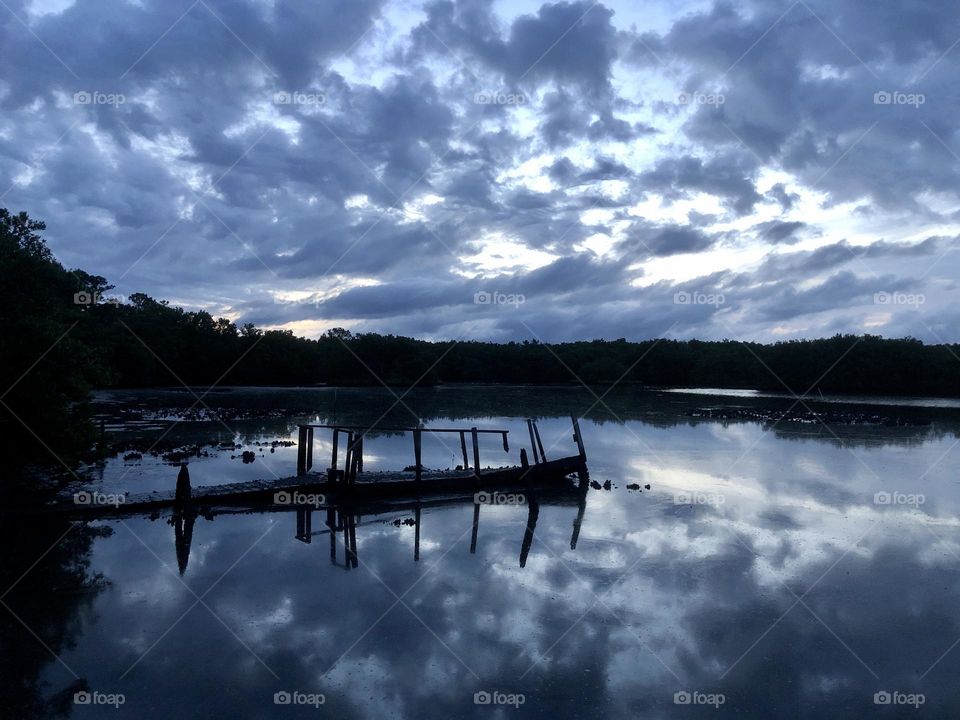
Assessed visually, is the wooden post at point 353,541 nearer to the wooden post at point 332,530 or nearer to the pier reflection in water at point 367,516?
the pier reflection in water at point 367,516

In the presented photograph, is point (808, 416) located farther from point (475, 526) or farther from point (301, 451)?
point (475, 526)

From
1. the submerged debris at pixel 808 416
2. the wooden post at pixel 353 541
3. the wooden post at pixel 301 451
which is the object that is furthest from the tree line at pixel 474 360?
the submerged debris at pixel 808 416

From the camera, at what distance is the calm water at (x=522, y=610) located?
9.05 m

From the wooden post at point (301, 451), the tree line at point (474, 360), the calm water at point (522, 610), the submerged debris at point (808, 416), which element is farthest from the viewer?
the tree line at point (474, 360)

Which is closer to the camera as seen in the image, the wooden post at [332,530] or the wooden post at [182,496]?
the wooden post at [332,530]

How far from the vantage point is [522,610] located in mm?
11922

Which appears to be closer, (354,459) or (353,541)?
(353,541)

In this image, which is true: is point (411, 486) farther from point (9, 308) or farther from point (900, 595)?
point (900, 595)

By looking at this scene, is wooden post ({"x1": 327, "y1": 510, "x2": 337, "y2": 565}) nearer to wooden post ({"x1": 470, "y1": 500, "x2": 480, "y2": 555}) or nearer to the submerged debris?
wooden post ({"x1": 470, "y1": 500, "x2": 480, "y2": 555})

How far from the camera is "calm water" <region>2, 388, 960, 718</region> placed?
905cm

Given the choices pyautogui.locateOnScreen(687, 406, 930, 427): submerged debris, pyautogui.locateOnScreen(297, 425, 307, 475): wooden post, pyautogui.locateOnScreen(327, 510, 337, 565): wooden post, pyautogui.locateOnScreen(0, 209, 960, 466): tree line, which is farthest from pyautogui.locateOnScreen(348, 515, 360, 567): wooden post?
pyautogui.locateOnScreen(687, 406, 930, 427): submerged debris

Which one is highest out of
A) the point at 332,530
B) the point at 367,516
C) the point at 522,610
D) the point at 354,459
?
the point at 354,459

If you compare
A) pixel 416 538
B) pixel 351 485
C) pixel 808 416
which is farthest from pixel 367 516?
pixel 808 416

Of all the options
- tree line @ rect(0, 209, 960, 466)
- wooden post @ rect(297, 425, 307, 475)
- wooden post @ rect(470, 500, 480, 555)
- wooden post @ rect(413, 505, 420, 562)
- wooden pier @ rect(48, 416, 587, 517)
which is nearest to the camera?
wooden post @ rect(413, 505, 420, 562)
